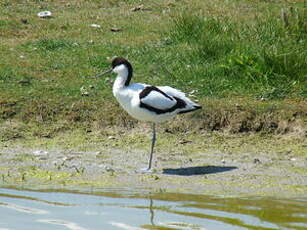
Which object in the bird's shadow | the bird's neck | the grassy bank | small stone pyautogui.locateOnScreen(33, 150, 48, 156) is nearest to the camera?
the bird's shadow

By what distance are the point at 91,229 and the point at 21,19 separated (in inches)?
297

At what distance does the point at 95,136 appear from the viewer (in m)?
10.1

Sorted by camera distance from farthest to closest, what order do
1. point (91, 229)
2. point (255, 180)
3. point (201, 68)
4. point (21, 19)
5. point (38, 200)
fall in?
point (21, 19) < point (201, 68) < point (255, 180) < point (38, 200) < point (91, 229)

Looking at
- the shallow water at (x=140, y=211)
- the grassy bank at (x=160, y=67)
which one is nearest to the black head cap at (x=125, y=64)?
the grassy bank at (x=160, y=67)

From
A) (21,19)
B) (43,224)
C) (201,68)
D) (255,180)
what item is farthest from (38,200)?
(21,19)

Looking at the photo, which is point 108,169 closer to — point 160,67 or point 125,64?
point 125,64

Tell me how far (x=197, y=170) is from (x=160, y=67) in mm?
2961

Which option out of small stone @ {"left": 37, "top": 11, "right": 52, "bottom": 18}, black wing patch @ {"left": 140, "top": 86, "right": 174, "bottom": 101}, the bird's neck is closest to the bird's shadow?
black wing patch @ {"left": 140, "top": 86, "right": 174, "bottom": 101}

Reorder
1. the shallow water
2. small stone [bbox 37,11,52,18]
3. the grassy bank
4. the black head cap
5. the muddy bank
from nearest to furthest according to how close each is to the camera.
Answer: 1. the shallow water
2. the muddy bank
3. the black head cap
4. the grassy bank
5. small stone [bbox 37,11,52,18]

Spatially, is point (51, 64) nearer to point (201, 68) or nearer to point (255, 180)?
point (201, 68)

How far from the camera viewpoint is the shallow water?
288 inches

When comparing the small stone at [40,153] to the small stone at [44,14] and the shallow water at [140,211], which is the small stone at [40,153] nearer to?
the shallow water at [140,211]

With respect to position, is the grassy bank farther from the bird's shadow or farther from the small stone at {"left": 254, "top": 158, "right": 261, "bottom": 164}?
the bird's shadow

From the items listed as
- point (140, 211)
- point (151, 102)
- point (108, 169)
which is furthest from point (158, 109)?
point (140, 211)
